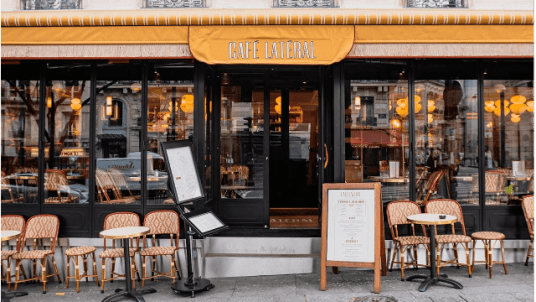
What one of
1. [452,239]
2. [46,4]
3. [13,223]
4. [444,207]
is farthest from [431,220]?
[46,4]

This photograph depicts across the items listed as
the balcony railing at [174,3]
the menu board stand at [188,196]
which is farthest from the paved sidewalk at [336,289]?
the balcony railing at [174,3]

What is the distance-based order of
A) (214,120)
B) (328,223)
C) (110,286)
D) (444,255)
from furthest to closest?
1. (214,120)
2. (444,255)
3. (110,286)
4. (328,223)

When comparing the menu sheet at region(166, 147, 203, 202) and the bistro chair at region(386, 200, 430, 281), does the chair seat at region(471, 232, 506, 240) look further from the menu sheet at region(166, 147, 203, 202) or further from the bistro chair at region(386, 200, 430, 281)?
the menu sheet at region(166, 147, 203, 202)

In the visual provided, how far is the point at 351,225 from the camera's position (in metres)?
5.81

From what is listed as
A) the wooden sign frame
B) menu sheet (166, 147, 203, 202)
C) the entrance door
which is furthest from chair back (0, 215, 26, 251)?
the wooden sign frame

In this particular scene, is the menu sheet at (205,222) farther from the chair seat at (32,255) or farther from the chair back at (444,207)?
the chair back at (444,207)

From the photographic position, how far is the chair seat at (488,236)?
250 inches

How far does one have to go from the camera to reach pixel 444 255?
271 inches

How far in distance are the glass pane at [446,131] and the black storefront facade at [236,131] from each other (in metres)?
0.02

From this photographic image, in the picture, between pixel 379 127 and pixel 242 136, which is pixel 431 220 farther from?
pixel 242 136

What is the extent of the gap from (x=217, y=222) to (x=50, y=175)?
3336 mm

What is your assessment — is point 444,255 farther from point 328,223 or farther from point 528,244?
point 328,223

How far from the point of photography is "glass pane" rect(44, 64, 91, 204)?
720 cm

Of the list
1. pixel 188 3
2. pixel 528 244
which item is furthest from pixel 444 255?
pixel 188 3
